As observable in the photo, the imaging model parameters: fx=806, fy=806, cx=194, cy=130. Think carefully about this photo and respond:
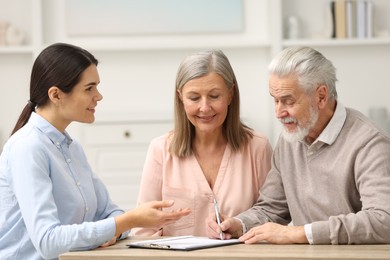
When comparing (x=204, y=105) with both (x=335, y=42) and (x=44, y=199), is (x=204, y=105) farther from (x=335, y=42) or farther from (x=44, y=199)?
(x=335, y=42)

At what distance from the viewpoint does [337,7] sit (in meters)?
6.23

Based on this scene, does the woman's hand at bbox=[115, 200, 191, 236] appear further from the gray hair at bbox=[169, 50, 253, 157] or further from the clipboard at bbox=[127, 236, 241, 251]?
the gray hair at bbox=[169, 50, 253, 157]

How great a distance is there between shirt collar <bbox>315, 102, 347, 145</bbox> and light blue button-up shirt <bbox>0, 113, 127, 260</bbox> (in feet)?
2.65

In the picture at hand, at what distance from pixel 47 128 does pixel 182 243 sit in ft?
1.95

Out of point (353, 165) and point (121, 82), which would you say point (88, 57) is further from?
point (121, 82)

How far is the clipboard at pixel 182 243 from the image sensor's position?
8.34ft

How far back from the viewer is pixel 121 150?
20.8 feet

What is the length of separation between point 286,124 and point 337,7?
358 cm

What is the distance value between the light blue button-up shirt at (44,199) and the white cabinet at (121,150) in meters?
3.47

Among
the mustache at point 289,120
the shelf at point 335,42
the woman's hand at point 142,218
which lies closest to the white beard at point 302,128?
the mustache at point 289,120

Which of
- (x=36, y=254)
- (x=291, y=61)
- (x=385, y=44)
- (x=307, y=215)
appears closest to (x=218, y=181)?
(x=307, y=215)

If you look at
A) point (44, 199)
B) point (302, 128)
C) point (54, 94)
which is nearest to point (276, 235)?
point (302, 128)

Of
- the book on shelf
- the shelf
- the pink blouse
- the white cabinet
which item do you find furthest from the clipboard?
the book on shelf

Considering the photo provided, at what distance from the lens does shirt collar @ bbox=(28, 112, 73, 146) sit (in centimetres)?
270
